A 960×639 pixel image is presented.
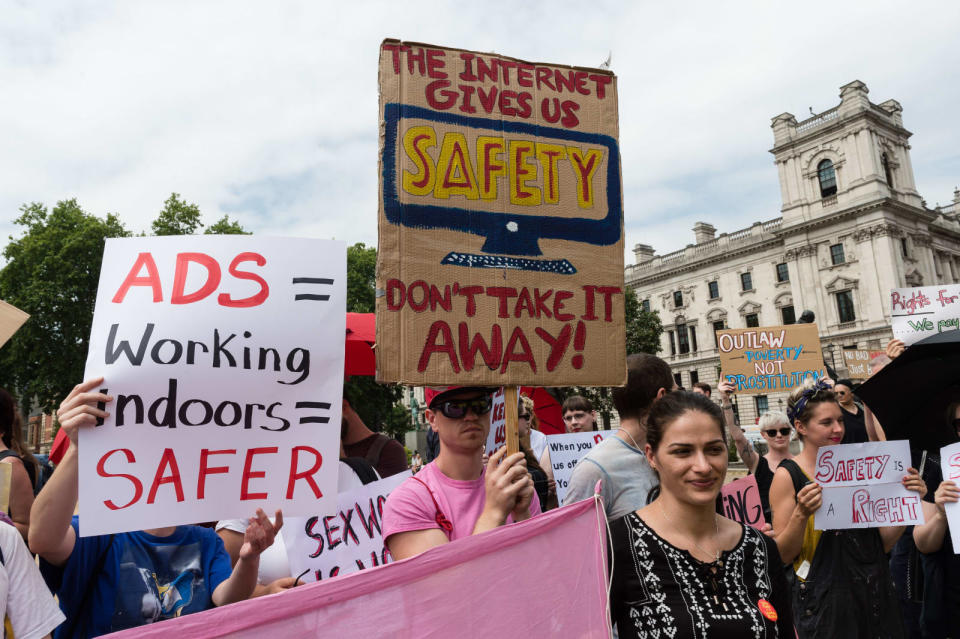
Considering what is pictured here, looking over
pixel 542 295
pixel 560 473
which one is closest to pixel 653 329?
Result: pixel 560 473

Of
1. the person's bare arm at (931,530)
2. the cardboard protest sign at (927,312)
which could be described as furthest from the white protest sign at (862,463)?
the cardboard protest sign at (927,312)

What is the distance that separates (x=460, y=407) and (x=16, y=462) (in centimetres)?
215

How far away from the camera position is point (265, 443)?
2.09 m

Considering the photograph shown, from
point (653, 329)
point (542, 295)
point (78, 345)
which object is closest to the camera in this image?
point (542, 295)

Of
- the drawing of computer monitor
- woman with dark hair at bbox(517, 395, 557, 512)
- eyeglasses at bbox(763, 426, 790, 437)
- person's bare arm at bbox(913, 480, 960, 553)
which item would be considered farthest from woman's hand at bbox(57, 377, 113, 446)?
eyeglasses at bbox(763, 426, 790, 437)

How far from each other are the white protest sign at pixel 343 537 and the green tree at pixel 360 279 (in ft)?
101

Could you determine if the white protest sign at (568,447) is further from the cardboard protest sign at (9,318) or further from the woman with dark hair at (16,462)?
the cardboard protest sign at (9,318)

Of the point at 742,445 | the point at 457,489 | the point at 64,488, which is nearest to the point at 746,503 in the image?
the point at 742,445

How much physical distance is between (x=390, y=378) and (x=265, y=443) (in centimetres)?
43

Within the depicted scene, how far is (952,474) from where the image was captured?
3260 millimetres

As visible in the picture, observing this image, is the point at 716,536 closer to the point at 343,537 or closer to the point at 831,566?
the point at 831,566

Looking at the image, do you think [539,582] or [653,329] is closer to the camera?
[539,582]

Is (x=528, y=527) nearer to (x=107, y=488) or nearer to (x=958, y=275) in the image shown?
(x=107, y=488)

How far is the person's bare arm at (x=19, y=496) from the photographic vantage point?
302cm
